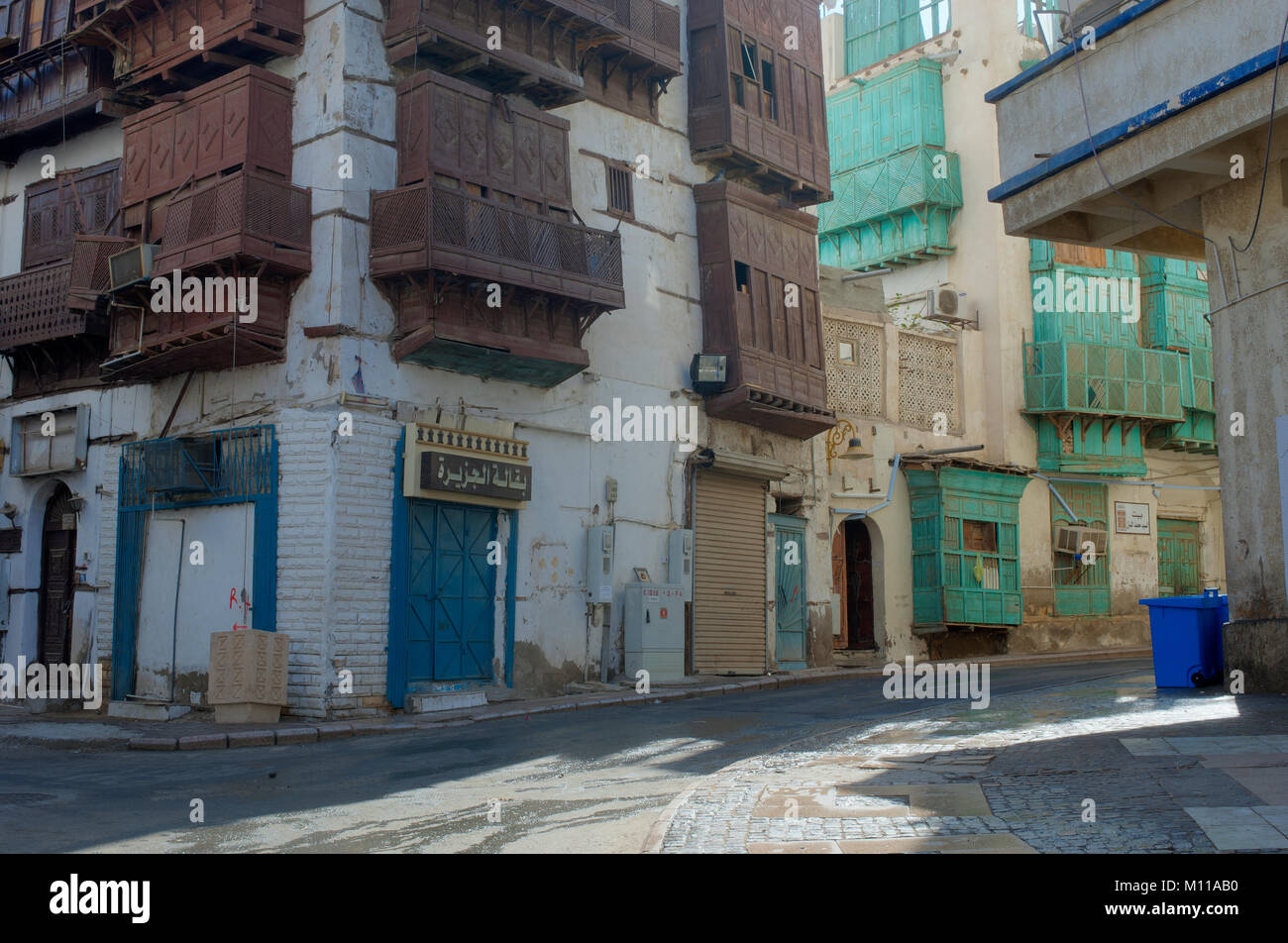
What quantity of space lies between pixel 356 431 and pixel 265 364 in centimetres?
183

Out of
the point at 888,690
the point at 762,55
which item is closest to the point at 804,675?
the point at 888,690

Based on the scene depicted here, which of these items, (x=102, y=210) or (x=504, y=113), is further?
(x=102, y=210)

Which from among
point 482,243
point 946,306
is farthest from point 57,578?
point 946,306

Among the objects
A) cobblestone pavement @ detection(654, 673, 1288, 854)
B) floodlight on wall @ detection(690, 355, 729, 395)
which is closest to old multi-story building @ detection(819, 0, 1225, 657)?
floodlight on wall @ detection(690, 355, 729, 395)

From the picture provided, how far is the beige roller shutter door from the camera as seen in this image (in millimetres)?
20750

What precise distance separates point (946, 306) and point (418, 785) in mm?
21668

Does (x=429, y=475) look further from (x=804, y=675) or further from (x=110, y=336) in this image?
(x=804, y=675)

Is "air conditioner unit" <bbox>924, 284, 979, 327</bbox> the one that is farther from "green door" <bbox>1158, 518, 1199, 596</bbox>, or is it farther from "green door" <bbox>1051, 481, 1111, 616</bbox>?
"green door" <bbox>1158, 518, 1199, 596</bbox>

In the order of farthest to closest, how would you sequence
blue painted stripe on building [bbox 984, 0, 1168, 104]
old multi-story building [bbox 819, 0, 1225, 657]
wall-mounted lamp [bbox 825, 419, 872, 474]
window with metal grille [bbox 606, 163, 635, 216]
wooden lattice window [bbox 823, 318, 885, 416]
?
1. old multi-story building [bbox 819, 0, 1225, 657]
2. wooden lattice window [bbox 823, 318, 885, 416]
3. wall-mounted lamp [bbox 825, 419, 872, 474]
4. window with metal grille [bbox 606, 163, 635, 216]
5. blue painted stripe on building [bbox 984, 0, 1168, 104]

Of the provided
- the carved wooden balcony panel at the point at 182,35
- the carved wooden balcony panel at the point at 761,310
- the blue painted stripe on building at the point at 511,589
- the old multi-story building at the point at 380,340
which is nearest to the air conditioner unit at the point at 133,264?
the old multi-story building at the point at 380,340

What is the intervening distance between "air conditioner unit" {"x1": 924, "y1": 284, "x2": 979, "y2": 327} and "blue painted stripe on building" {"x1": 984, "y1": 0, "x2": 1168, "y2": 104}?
14122 millimetres

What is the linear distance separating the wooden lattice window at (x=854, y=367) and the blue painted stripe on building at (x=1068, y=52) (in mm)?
10369

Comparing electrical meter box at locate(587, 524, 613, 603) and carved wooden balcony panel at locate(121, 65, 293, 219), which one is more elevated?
carved wooden balcony panel at locate(121, 65, 293, 219)

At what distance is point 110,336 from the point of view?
17719 mm
